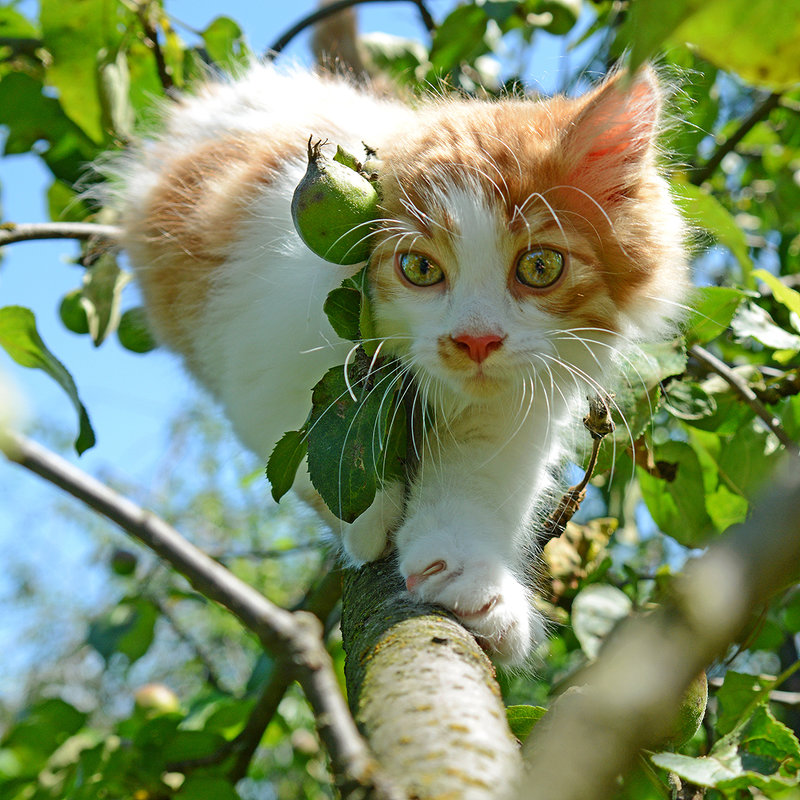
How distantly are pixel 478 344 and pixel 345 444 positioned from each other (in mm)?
296

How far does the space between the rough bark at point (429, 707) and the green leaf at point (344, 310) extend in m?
0.48

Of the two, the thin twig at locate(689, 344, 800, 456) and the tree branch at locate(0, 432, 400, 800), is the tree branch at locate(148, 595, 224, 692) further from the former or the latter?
the tree branch at locate(0, 432, 400, 800)

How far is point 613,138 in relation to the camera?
5.21 feet

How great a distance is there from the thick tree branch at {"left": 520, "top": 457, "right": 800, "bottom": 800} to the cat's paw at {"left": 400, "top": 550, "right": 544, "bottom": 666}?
81 centimetres

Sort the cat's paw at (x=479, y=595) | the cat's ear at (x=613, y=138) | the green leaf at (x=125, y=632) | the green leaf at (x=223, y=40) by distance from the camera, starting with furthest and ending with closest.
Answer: the green leaf at (x=223, y=40), the green leaf at (x=125, y=632), the cat's ear at (x=613, y=138), the cat's paw at (x=479, y=595)

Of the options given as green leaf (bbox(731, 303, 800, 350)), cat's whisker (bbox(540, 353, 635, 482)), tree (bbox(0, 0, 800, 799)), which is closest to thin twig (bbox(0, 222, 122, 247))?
tree (bbox(0, 0, 800, 799))

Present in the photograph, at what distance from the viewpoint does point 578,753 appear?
475 millimetres

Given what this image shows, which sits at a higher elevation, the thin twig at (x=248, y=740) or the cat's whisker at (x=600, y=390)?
the cat's whisker at (x=600, y=390)

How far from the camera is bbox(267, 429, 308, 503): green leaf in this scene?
1361 mm

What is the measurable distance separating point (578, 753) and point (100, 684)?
4918mm

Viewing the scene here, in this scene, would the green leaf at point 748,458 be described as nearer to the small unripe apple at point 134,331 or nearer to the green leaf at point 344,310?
the green leaf at point 344,310

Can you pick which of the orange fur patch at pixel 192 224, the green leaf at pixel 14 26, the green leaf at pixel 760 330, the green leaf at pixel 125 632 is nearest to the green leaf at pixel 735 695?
the green leaf at pixel 760 330

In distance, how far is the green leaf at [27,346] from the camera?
139 centimetres

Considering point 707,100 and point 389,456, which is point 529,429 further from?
point 707,100
